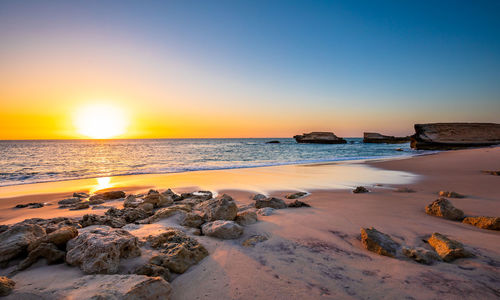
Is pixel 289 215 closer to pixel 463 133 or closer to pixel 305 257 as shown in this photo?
pixel 305 257

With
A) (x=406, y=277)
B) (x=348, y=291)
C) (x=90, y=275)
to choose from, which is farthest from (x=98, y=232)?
(x=406, y=277)

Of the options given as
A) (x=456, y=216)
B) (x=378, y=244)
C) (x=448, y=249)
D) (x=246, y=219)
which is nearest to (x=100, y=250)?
(x=246, y=219)

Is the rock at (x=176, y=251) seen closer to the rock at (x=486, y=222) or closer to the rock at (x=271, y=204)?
the rock at (x=271, y=204)

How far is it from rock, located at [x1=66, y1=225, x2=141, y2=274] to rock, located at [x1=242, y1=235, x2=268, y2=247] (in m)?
1.35

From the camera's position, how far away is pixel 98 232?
9.03ft

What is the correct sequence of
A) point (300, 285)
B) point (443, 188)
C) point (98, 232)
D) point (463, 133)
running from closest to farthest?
point (300, 285), point (98, 232), point (443, 188), point (463, 133)

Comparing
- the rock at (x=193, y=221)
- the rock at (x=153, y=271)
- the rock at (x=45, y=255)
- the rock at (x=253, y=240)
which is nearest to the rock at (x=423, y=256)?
the rock at (x=253, y=240)

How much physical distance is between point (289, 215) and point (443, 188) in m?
6.18

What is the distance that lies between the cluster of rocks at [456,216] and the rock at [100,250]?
5.26 m

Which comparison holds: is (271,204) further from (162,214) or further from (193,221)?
(162,214)

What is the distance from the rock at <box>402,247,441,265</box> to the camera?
2.63 metres

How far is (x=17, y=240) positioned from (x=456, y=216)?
6.79m

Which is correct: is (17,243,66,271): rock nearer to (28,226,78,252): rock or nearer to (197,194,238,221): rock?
(28,226,78,252): rock

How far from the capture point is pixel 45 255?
2482 mm
